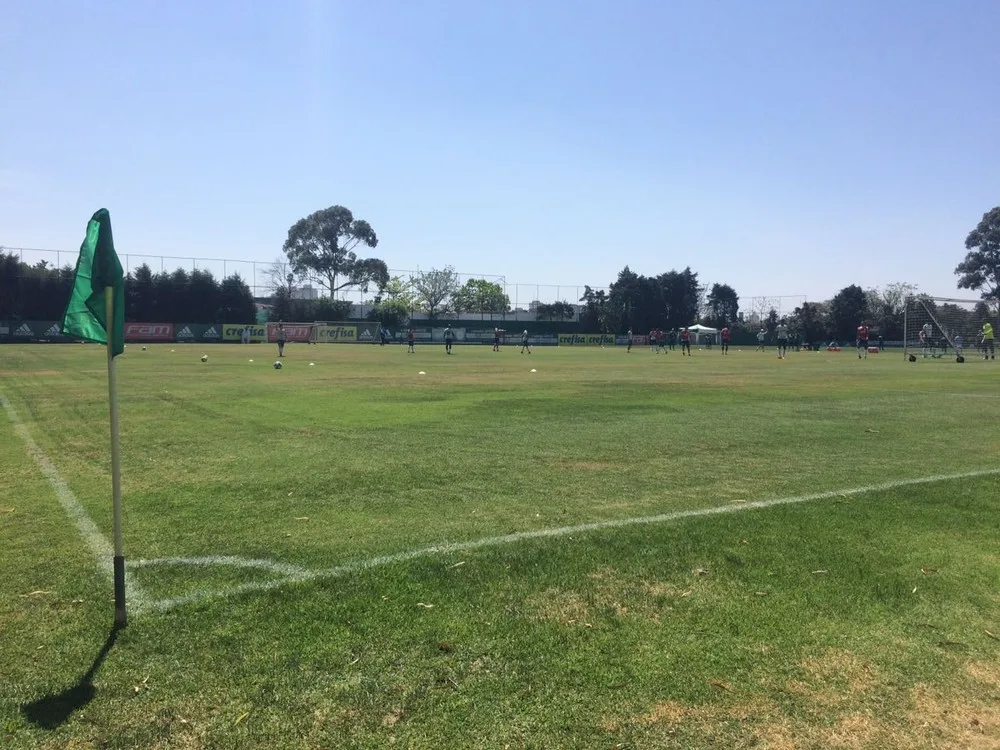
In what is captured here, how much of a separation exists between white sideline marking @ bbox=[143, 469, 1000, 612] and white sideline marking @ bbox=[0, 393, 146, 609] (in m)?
0.22

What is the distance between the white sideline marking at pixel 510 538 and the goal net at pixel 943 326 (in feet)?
146

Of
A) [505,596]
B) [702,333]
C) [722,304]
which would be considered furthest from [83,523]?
[722,304]

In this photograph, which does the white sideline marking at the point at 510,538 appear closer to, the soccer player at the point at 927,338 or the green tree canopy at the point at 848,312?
the soccer player at the point at 927,338

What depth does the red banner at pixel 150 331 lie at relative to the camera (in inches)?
2725

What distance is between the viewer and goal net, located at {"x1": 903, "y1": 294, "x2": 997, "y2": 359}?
47219 mm

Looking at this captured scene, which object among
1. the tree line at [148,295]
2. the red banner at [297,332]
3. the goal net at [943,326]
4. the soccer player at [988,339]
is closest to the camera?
the soccer player at [988,339]

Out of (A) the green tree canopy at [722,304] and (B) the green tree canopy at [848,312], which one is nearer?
(B) the green tree canopy at [848,312]

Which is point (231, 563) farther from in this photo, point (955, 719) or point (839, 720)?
point (955, 719)

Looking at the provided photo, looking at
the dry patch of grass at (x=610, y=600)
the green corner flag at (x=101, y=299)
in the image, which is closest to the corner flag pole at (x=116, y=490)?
the green corner flag at (x=101, y=299)

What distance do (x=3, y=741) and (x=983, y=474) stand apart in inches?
369

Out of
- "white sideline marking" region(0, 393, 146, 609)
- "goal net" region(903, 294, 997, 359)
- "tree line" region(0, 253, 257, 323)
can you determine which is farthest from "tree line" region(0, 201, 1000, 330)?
"white sideline marking" region(0, 393, 146, 609)

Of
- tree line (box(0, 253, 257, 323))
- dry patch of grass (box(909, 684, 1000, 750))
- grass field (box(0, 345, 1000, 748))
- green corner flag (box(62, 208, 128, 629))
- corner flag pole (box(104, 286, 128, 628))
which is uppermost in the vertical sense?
tree line (box(0, 253, 257, 323))

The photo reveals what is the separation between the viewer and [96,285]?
4242mm

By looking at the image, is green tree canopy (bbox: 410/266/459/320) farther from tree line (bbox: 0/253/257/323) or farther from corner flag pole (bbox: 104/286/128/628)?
corner flag pole (bbox: 104/286/128/628)
